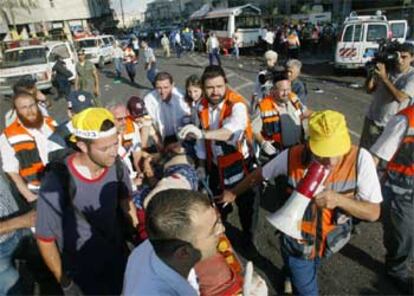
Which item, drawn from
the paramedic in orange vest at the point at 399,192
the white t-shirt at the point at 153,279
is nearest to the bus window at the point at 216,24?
the paramedic in orange vest at the point at 399,192

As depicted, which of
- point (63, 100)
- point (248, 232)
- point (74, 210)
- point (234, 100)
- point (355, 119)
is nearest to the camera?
point (74, 210)

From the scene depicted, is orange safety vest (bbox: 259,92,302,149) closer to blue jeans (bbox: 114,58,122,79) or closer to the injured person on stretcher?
the injured person on stretcher

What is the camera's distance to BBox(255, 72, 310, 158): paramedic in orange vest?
159 inches

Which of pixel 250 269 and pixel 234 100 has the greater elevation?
pixel 234 100

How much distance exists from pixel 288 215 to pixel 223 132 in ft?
4.23

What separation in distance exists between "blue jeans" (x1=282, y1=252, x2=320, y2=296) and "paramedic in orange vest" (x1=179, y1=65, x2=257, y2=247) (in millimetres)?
1150

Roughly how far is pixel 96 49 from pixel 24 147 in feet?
71.6

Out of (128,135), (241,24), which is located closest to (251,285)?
(128,135)

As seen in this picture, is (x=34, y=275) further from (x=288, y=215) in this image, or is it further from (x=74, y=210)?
(x=288, y=215)

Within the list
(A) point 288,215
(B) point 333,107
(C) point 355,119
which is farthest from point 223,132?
(B) point 333,107

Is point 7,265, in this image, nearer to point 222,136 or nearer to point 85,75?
point 222,136

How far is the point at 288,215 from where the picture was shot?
206 centimetres

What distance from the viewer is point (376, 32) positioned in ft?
47.3

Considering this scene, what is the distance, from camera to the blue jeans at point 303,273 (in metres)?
2.56
